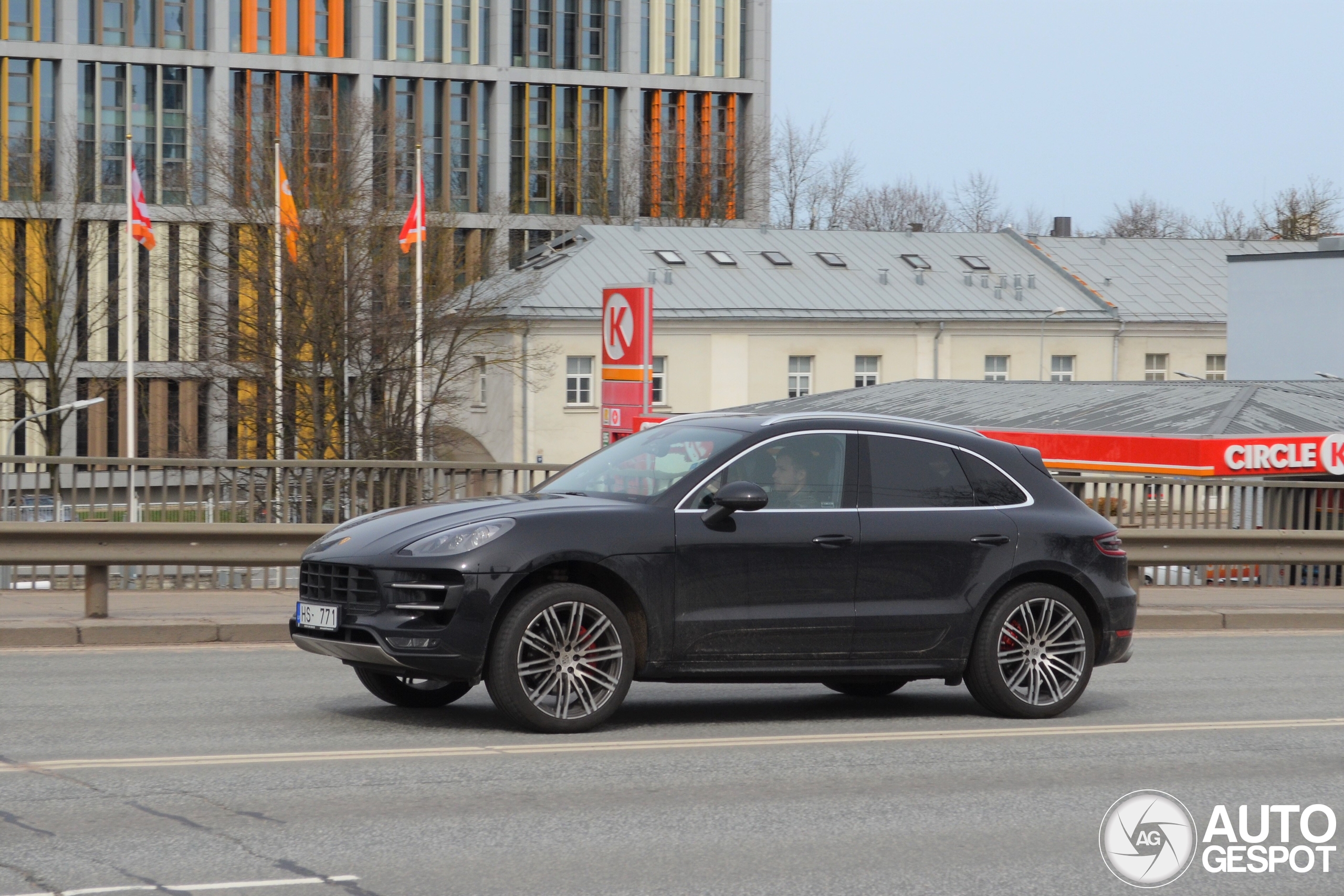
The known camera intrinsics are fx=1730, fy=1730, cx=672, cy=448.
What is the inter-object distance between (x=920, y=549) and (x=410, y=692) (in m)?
2.81

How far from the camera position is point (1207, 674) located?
39.0 feet

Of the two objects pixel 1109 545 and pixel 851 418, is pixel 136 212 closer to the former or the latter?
pixel 851 418

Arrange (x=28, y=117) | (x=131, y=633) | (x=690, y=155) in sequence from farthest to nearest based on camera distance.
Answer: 1. (x=690, y=155)
2. (x=28, y=117)
3. (x=131, y=633)

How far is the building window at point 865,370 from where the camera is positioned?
198ft

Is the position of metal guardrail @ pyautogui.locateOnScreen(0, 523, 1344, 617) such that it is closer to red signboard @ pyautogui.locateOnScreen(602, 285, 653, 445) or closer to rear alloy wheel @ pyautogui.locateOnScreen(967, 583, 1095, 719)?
red signboard @ pyautogui.locateOnScreen(602, 285, 653, 445)

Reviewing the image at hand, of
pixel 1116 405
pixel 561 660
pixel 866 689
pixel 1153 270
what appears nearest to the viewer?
pixel 561 660

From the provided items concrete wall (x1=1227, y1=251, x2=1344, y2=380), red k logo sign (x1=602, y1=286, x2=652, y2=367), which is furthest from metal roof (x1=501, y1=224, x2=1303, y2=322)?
red k logo sign (x1=602, y1=286, x2=652, y2=367)

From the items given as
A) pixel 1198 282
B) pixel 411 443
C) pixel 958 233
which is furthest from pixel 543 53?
pixel 411 443

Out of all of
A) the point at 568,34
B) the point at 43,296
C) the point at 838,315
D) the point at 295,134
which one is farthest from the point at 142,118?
the point at 838,315

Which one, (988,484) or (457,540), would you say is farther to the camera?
(988,484)

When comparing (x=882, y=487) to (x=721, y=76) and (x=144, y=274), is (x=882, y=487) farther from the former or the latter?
(x=721, y=76)

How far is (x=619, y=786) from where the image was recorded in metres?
7.24

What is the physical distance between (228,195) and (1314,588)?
1267 inches

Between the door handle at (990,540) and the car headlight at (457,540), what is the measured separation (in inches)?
103
